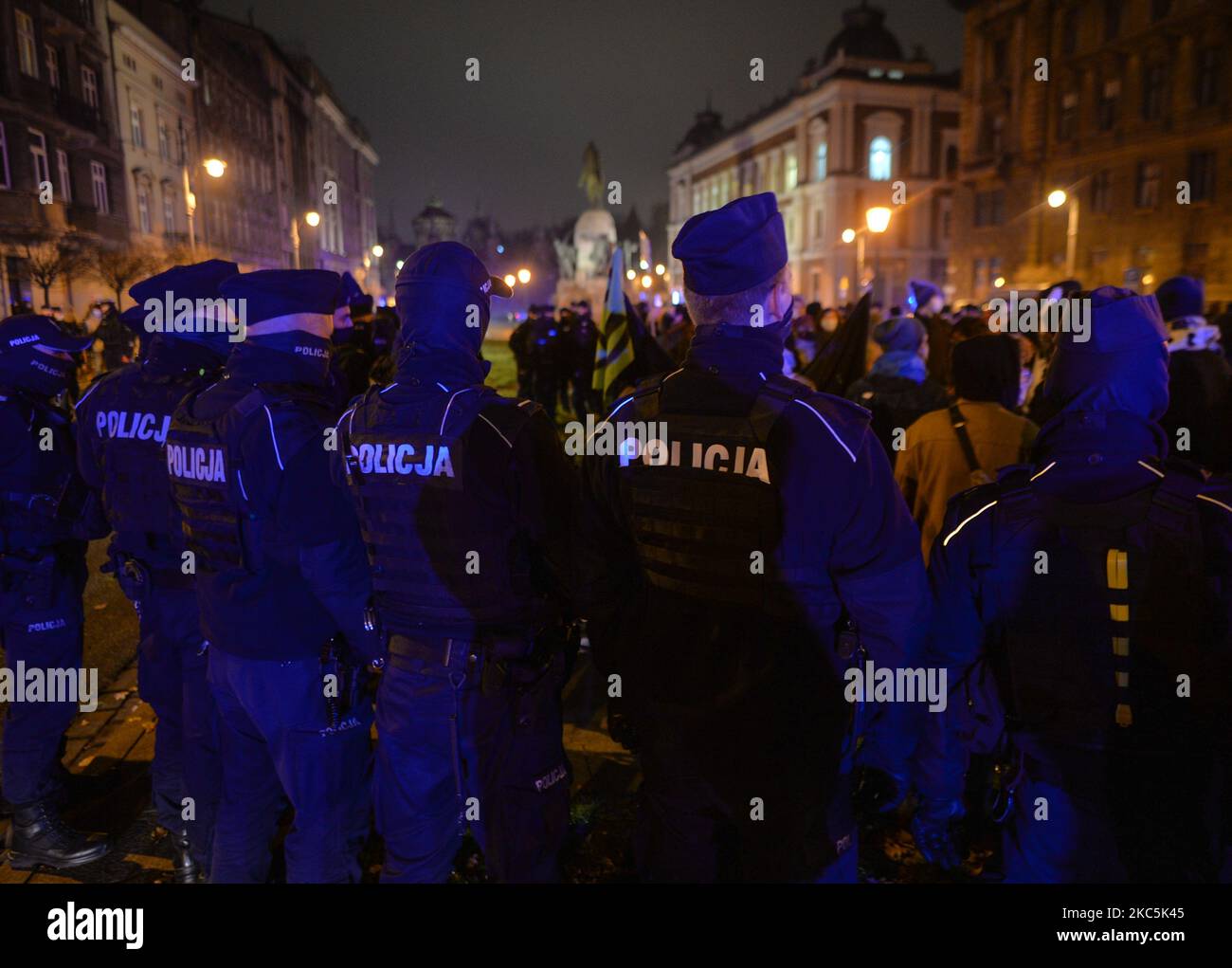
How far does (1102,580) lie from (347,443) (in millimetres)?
2160

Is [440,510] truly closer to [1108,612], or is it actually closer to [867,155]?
[1108,612]

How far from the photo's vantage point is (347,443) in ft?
8.82

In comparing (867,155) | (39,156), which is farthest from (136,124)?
(867,155)

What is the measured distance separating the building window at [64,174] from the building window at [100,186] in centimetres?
107

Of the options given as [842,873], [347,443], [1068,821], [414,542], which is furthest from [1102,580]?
[347,443]

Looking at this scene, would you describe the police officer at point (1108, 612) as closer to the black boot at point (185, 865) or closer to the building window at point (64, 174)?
the black boot at point (185, 865)

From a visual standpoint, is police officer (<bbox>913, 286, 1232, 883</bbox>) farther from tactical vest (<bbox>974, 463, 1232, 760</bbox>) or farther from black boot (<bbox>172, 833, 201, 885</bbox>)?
black boot (<bbox>172, 833, 201, 885</bbox>)

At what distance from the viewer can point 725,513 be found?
214 cm

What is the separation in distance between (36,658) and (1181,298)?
20.3 feet

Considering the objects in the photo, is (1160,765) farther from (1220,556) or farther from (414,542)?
(414,542)

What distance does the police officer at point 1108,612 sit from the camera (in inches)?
80.7

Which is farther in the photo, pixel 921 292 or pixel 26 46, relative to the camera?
pixel 26 46

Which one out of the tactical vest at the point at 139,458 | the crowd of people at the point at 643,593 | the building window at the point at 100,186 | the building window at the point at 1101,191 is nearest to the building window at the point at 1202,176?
the building window at the point at 1101,191

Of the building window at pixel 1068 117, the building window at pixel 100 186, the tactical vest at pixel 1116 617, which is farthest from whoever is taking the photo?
the building window at pixel 1068 117
